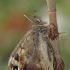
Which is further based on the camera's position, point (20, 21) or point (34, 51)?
point (20, 21)

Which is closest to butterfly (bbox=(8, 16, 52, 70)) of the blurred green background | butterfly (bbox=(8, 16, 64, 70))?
butterfly (bbox=(8, 16, 64, 70))

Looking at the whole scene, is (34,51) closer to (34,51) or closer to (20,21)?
(34,51)

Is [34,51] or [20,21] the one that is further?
[20,21]

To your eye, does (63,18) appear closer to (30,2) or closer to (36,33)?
(30,2)

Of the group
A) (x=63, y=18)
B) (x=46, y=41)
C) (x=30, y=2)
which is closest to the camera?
(x=46, y=41)

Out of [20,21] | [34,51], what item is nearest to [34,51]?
Result: [34,51]

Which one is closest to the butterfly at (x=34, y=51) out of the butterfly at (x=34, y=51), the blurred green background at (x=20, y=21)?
the butterfly at (x=34, y=51)

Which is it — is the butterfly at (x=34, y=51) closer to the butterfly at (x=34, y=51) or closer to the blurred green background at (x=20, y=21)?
the butterfly at (x=34, y=51)

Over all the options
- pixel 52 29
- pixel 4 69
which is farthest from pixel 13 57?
pixel 4 69

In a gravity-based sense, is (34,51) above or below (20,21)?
below
